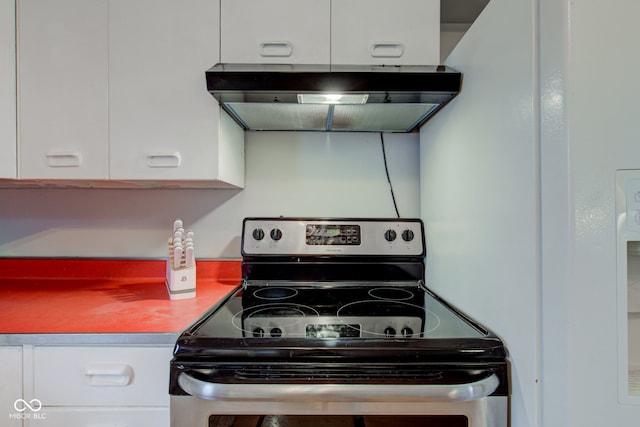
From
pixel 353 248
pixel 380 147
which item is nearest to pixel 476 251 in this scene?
pixel 353 248

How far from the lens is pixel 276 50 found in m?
1.04

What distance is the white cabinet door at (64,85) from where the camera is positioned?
1031 mm

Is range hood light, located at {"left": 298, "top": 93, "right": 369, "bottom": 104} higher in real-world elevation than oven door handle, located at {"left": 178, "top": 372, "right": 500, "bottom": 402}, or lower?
higher

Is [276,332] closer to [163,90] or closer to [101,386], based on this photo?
[101,386]

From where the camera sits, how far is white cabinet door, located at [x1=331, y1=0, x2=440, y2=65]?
104 centimetres

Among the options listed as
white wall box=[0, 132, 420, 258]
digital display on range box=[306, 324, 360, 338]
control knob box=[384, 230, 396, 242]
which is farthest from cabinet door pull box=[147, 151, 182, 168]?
control knob box=[384, 230, 396, 242]

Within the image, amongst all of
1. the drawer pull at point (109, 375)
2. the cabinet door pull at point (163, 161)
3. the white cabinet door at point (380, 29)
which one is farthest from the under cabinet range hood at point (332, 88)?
the drawer pull at point (109, 375)

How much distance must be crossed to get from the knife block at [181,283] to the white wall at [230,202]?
0.30 metres

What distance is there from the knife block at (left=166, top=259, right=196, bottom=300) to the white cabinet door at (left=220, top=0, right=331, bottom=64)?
72cm

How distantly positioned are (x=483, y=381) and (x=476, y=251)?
1.02ft

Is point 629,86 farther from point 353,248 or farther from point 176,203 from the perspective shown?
point 176,203

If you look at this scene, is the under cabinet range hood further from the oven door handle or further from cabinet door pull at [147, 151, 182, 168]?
the oven door handle

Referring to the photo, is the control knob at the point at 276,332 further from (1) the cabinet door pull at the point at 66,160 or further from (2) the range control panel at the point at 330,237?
(1) the cabinet door pull at the point at 66,160

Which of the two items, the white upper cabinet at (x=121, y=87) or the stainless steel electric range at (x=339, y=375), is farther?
the white upper cabinet at (x=121, y=87)
